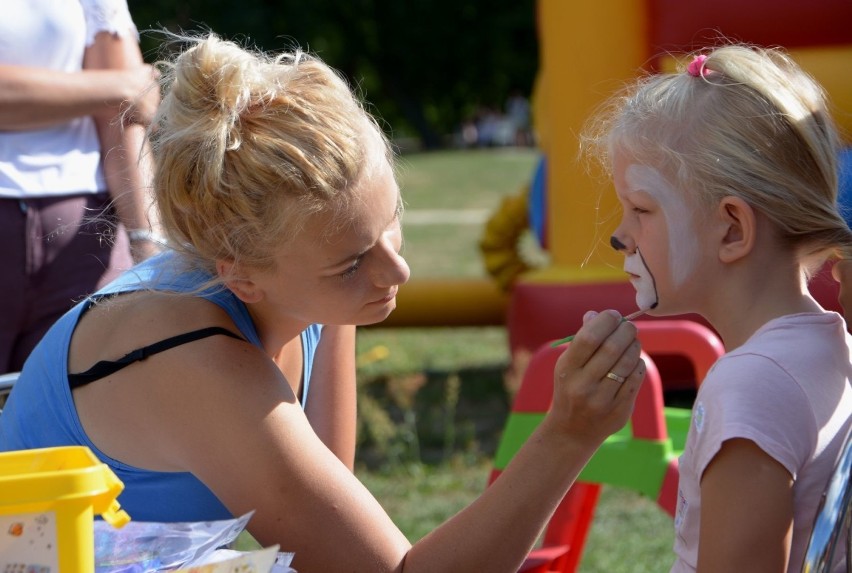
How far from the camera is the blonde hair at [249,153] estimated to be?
1.55m

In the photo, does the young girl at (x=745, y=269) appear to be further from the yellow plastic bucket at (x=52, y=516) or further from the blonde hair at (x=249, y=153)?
the yellow plastic bucket at (x=52, y=516)

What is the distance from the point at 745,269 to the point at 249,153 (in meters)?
0.67

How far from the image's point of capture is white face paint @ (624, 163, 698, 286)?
1.56 m

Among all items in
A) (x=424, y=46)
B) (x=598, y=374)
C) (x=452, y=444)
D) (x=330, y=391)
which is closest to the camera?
(x=598, y=374)

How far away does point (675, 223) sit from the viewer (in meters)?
1.57

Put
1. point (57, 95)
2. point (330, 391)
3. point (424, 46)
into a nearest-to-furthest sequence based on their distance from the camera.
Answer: point (330, 391) < point (57, 95) < point (424, 46)

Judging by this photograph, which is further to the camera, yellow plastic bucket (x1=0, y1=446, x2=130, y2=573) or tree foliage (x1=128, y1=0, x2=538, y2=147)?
tree foliage (x1=128, y1=0, x2=538, y2=147)

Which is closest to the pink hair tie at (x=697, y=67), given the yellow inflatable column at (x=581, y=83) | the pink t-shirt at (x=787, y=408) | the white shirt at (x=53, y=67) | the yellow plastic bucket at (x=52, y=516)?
the pink t-shirt at (x=787, y=408)

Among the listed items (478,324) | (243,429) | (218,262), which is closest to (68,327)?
(218,262)

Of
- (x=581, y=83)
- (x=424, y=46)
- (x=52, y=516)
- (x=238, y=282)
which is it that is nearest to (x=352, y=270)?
(x=238, y=282)

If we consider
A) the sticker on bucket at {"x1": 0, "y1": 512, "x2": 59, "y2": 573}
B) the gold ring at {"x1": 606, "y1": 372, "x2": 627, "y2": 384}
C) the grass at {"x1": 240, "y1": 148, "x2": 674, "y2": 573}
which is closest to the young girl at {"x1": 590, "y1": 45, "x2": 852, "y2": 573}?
the gold ring at {"x1": 606, "y1": 372, "x2": 627, "y2": 384}

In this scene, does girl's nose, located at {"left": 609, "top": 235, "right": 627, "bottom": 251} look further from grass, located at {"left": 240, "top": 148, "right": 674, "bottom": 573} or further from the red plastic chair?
the red plastic chair

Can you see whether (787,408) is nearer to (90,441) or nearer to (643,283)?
(643,283)

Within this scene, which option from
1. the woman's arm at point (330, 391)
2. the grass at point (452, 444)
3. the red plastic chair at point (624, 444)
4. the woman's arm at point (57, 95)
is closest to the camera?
the woman's arm at point (330, 391)
